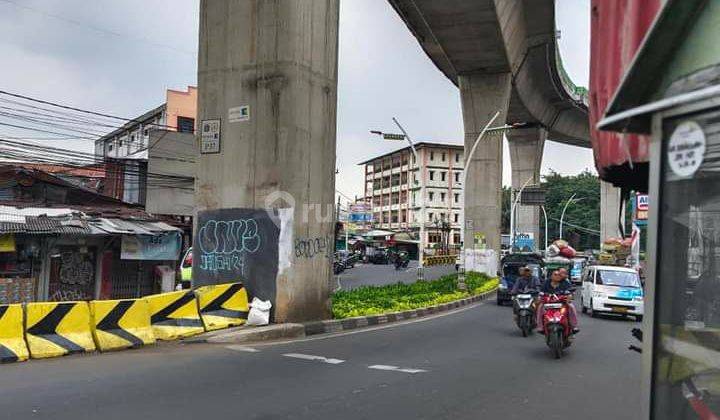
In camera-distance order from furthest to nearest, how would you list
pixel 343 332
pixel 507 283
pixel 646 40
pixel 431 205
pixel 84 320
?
pixel 431 205 < pixel 507 283 < pixel 343 332 < pixel 84 320 < pixel 646 40

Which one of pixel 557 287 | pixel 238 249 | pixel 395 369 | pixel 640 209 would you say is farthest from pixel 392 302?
pixel 640 209

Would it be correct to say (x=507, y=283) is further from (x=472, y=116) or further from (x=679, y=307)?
(x=679, y=307)

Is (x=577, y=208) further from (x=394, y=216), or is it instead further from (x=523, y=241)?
(x=523, y=241)

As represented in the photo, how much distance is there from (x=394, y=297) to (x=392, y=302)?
1.76 meters

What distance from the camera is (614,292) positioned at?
52.9ft

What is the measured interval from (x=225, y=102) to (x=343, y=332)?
5337mm

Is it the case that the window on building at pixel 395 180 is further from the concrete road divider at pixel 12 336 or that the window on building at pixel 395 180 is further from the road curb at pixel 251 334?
the concrete road divider at pixel 12 336

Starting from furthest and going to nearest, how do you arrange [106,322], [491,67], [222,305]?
[491,67] → [222,305] → [106,322]

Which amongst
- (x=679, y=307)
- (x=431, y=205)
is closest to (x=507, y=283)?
(x=679, y=307)

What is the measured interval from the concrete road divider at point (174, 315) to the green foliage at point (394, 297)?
345 centimetres

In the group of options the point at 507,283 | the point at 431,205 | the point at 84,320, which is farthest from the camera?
the point at 431,205

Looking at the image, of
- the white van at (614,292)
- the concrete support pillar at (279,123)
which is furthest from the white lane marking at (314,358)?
the white van at (614,292)

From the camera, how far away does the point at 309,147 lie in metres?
12.0

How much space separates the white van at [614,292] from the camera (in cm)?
1586
